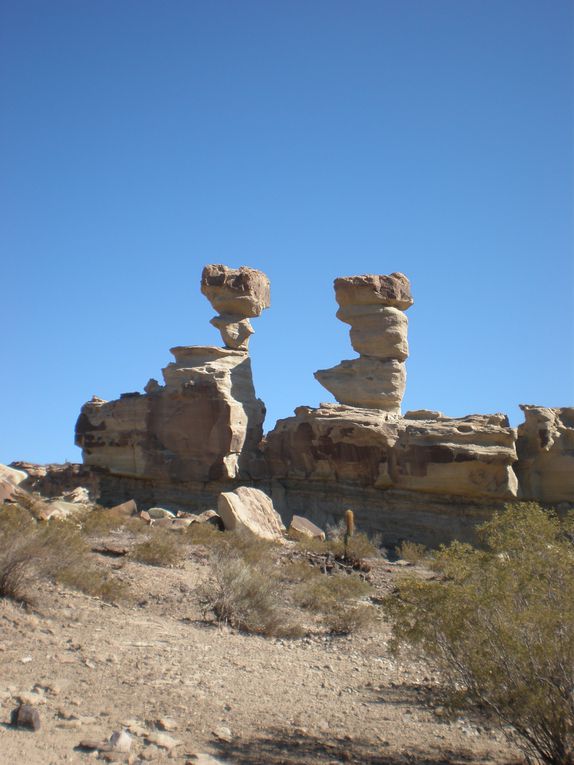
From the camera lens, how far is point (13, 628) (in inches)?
351

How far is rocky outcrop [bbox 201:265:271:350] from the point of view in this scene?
34906 millimetres

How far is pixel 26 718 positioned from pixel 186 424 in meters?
26.0

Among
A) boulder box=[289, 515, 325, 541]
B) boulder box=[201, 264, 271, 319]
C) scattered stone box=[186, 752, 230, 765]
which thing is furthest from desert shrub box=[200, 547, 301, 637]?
boulder box=[201, 264, 271, 319]

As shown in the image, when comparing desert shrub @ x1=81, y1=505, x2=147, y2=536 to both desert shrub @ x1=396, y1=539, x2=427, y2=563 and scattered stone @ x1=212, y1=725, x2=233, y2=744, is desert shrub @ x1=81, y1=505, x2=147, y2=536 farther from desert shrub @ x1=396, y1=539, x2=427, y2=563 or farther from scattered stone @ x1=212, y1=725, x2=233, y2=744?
scattered stone @ x1=212, y1=725, x2=233, y2=744

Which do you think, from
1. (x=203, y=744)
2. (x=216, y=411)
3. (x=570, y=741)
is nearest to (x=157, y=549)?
(x=203, y=744)

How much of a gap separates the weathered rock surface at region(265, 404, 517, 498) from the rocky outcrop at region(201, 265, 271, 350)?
4954mm

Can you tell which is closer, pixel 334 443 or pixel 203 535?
pixel 203 535

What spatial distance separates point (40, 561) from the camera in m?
10.8

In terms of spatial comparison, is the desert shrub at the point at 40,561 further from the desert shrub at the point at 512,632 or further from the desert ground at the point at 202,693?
the desert shrub at the point at 512,632

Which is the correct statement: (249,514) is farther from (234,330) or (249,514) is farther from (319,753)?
(234,330)

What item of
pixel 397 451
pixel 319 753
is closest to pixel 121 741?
pixel 319 753

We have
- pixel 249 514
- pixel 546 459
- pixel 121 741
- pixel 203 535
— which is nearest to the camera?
pixel 121 741

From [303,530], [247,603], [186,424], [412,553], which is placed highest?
[186,424]

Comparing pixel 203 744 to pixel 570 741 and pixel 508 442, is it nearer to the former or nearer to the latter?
pixel 570 741
